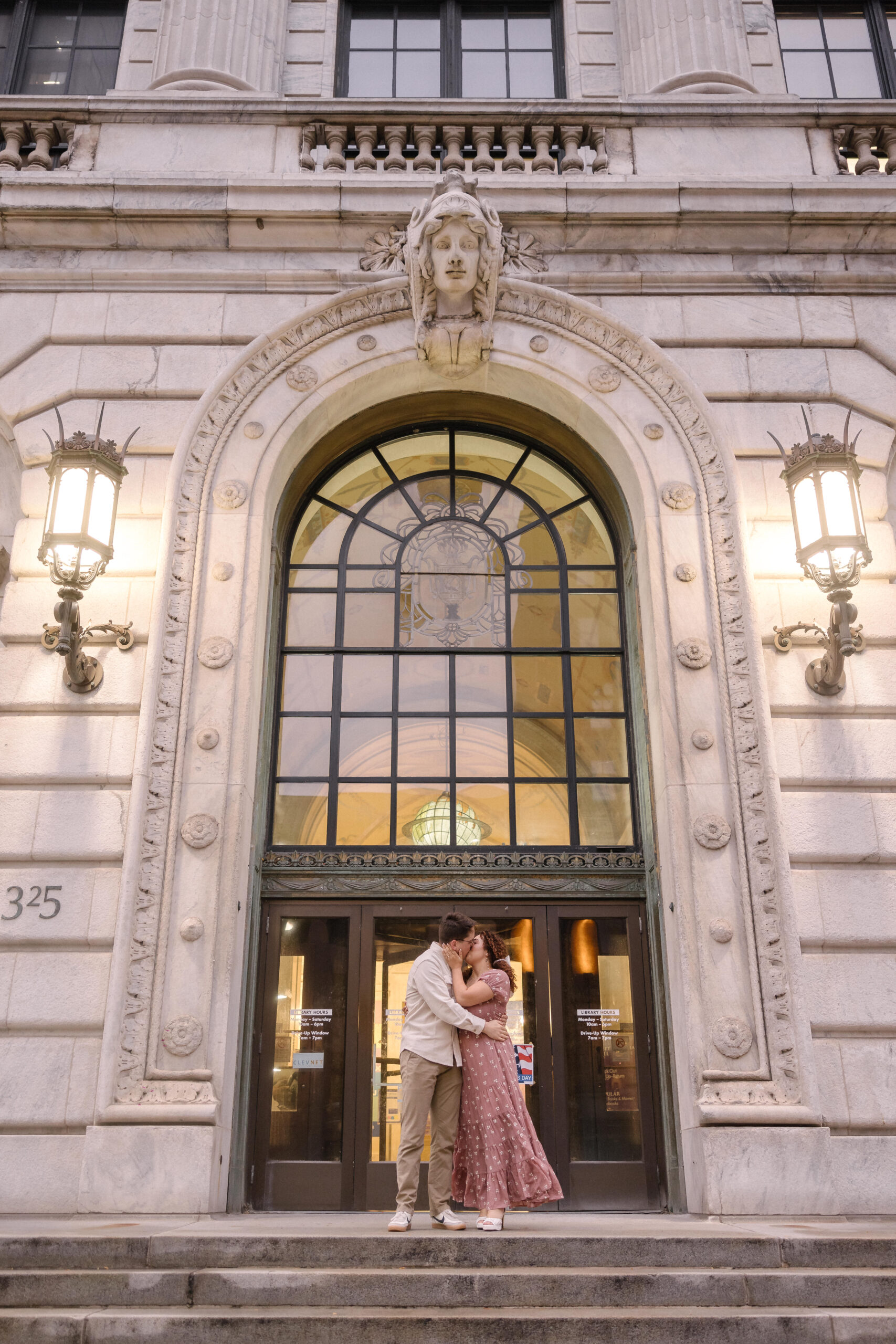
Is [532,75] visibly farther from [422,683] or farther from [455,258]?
[422,683]

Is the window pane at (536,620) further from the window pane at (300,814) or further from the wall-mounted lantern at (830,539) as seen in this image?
the window pane at (300,814)

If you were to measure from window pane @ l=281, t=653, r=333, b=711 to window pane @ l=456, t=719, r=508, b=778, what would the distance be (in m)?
1.37

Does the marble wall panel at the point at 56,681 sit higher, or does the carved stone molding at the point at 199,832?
the marble wall panel at the point at 56,681

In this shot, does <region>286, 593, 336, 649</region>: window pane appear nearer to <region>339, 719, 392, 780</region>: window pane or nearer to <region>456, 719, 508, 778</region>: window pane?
<region>339, 719, 392, 780</region>: window pane

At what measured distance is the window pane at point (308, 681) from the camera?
1001 cm

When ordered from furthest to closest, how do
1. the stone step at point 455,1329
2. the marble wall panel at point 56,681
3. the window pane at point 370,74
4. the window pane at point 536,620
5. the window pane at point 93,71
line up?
the window pane at point 370,74 < the window pane at point 93,71 < the window pane at point 536,620 < the marble wall panel at point 56,681 < the stone step at point 455,1329

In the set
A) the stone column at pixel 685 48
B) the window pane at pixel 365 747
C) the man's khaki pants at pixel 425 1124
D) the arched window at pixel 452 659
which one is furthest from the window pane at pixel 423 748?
the stone column at pixel 685 48

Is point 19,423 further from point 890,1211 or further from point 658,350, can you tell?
point 890,1211

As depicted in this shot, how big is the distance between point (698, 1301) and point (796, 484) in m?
6.40

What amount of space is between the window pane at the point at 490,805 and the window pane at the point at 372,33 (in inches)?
380

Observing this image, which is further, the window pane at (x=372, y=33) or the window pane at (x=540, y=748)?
the window pane at (x=372, y=33)

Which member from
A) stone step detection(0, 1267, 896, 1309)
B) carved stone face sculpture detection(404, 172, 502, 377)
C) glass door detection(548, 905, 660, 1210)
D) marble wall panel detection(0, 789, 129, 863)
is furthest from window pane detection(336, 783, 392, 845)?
stone step detection(0, 1267, 896, 1309)

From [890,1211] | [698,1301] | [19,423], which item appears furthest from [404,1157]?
[19,423]

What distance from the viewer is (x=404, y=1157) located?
6.59 m
